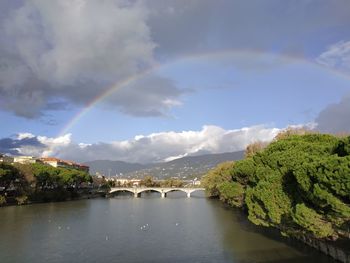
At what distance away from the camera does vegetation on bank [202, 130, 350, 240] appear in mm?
20547

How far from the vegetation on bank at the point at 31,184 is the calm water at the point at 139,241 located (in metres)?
19.1

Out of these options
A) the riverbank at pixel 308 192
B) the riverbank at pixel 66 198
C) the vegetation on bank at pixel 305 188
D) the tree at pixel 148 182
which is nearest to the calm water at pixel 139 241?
the riverbank at pixel 308 192

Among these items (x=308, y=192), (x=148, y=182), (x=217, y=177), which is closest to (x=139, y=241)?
(x=308, y=192)

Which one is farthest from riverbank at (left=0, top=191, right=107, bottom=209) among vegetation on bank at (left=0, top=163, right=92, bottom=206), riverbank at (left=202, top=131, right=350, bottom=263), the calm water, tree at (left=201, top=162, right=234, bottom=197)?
riverbank at (left=202, top=131, right=350, bottom=263)

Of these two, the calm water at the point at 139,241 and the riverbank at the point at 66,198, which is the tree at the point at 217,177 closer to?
the calm water at the point at 139,241

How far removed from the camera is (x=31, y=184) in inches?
3410

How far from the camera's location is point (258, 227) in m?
47.5

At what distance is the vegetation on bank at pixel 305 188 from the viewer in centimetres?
2055

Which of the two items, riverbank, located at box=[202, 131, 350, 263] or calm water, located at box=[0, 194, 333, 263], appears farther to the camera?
calm water, located at box=[0, 194, 333, 263]

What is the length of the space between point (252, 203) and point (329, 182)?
19.0 meters

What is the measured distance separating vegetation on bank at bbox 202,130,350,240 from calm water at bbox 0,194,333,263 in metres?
2.89

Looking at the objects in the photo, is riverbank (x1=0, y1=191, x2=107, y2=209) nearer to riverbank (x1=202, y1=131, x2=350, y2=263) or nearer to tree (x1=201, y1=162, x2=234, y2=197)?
tree (x1=201, y1=162, x2=234, y2=197)

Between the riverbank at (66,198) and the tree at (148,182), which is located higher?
the tree at (148,182)

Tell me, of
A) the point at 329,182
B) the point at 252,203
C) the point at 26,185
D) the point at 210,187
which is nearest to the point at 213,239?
the point at 252,203
